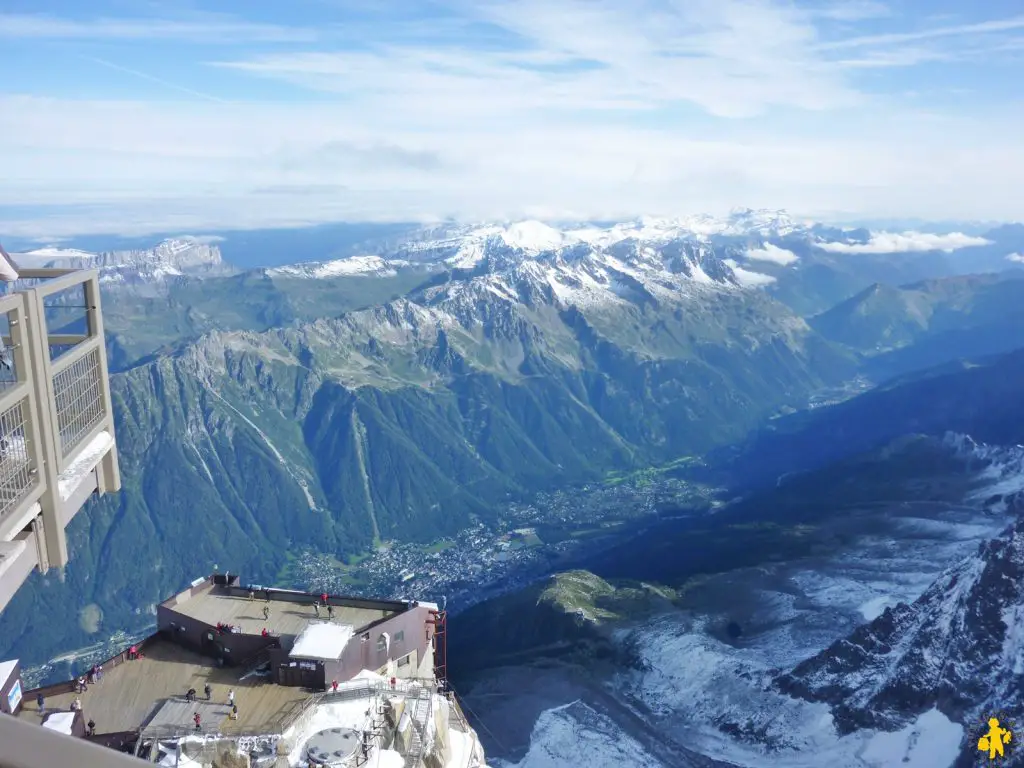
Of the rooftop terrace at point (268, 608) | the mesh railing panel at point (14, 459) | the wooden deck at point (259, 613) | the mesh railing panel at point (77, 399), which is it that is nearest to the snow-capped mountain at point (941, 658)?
the rooftop terrace at point (268, 608)

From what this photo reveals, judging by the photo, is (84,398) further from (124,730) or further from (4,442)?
(124,730)

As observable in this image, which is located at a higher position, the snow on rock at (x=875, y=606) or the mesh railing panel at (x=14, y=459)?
the mesh railing panel at (x=14, y=459)

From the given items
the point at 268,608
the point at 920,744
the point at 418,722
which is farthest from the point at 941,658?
the point at 418,722

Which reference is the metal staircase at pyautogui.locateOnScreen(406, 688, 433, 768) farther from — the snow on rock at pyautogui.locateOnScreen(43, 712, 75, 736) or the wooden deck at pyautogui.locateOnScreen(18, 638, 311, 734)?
the snow on rock at pyautogui.locateOnScreen(43, 712, 75, 736)

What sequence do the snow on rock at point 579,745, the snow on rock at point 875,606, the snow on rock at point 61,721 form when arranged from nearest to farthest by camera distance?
the snow on rock at point 61,721 < the snow on rock at point 579,745 < the snow on rock at point 875,606

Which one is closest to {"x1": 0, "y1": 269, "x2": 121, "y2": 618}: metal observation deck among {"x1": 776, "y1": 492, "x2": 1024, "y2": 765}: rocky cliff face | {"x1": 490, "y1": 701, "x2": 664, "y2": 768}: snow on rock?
{"x1": 490, "y1": 701, "x2": 664, "y2": 768}: snow on rock

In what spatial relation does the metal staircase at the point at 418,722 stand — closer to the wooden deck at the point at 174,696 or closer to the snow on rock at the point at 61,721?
the wooden deck at the point at 174,696

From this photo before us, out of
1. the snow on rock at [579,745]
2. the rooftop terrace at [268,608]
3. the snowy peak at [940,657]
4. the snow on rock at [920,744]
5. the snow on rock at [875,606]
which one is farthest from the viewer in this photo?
the snow on rock at [875,606]

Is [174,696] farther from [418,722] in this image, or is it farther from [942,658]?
[942,658]
